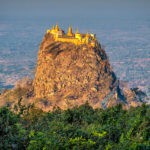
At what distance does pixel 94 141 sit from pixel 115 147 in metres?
1.94

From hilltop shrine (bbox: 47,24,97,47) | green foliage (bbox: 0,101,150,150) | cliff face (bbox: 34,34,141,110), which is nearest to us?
green foliage (bbox: 0,101,150,150)

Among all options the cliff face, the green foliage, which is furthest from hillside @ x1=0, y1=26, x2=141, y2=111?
the green foliage

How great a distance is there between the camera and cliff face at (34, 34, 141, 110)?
8862 centimetres

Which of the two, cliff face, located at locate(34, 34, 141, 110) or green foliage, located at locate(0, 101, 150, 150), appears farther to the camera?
cliff face, located at locate(34, 34, 141, 110)

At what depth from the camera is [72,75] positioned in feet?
303

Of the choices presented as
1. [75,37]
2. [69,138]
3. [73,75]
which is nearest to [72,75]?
[73,75]

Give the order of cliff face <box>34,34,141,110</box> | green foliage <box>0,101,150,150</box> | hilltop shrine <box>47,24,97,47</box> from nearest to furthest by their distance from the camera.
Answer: green foliage <box>0,101,150,150</box>
cliff face <box>34,34,141,110</box>
hilltop shrine <box>47,24,97,47</box>

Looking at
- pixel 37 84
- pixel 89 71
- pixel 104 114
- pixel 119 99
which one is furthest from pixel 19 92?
pixel 104 114

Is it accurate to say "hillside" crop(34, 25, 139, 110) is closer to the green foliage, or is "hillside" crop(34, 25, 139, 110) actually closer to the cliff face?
the cliff face

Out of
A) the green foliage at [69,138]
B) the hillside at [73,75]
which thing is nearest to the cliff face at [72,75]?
the hillside at [73,75]

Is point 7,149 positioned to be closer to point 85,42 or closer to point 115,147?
point 115,147

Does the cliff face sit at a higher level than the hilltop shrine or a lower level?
lower

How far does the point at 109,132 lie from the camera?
2889 centimetres

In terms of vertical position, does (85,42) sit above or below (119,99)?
above
